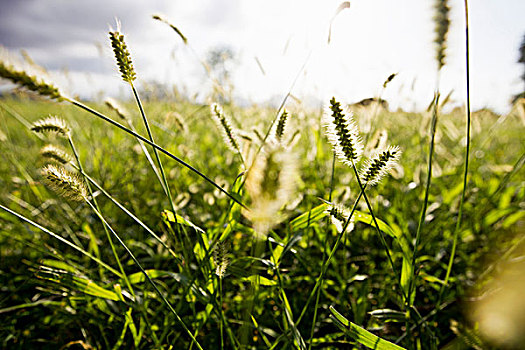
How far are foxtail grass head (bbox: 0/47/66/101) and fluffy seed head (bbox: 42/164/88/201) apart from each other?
0.22 metres

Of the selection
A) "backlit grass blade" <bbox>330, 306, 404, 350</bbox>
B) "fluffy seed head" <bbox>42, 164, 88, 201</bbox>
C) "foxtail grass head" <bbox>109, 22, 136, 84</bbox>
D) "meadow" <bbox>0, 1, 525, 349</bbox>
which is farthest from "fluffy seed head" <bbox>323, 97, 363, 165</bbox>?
"fluffy seed head" <bbox>42, 164, 88, 201</bbox>

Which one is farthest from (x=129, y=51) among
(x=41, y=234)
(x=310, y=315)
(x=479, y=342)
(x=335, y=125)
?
(x=41, y=234)

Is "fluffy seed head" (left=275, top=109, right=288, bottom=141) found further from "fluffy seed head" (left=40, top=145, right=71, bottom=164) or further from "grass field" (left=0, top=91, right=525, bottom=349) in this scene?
"fluffy seed head" (left=40, top=145, right=71, bottom=164)

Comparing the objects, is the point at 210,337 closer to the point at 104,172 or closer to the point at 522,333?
the point at 522,333

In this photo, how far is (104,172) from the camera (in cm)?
239

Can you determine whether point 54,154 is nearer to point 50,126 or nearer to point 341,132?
point 50,126

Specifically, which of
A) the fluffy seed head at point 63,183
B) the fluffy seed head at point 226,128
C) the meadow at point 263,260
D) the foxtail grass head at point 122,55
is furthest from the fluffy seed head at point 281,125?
the fluffy seed head at point 63,183

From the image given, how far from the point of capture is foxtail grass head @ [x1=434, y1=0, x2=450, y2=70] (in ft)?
2.52

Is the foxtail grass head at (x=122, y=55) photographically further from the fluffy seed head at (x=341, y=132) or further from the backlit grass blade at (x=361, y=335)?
the backlit grass blade at (x=361, y=335)

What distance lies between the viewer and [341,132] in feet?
2.15

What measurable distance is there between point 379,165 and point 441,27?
0.41m

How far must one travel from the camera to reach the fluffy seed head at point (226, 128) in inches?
36.3

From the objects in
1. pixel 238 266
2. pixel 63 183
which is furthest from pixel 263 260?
pixel 63 183

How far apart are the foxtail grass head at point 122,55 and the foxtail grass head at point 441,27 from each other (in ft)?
2.40
